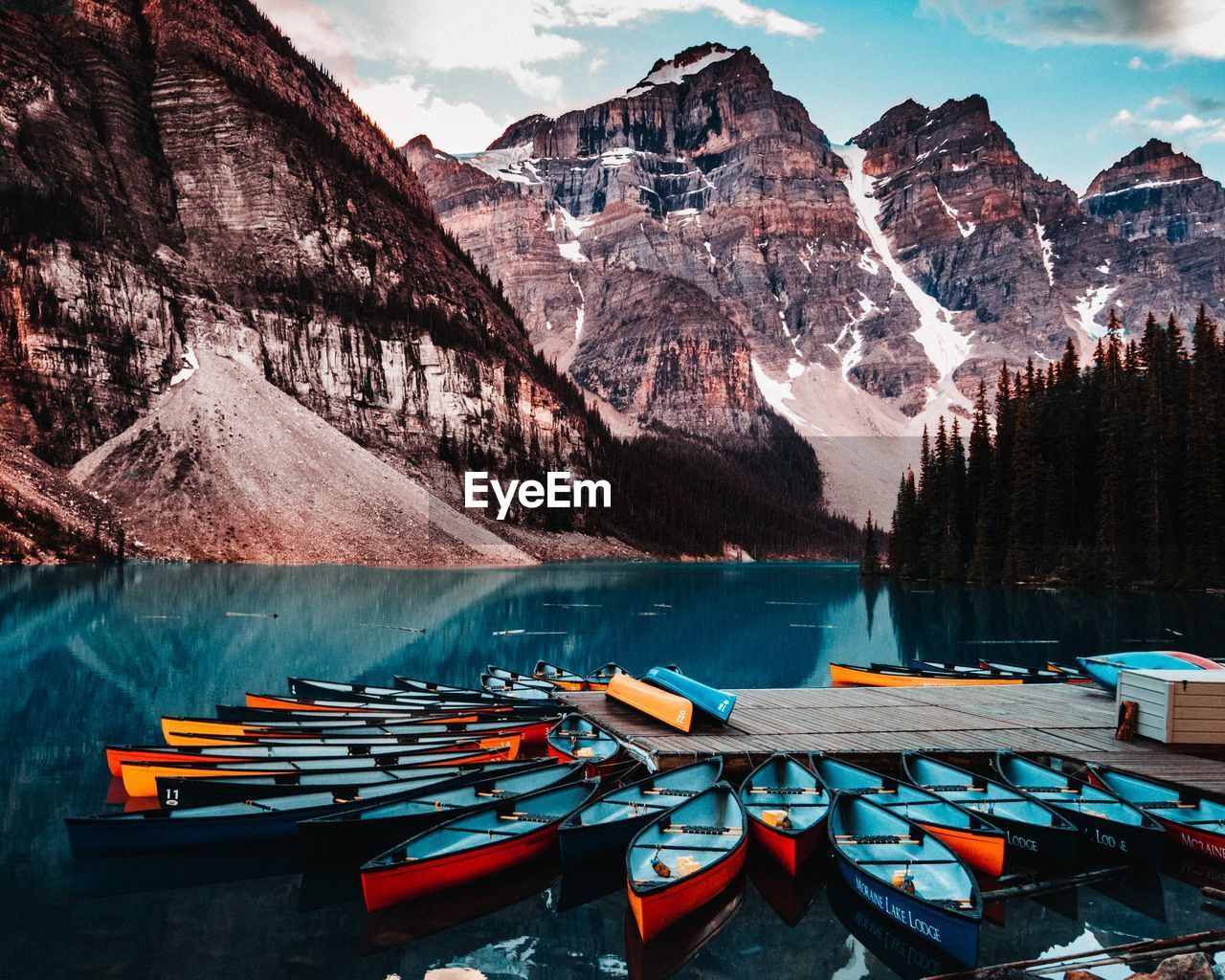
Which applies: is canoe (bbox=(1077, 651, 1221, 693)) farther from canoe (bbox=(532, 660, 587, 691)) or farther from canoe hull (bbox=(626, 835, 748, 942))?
canoe (bbox=(532, 660, 587, 691))

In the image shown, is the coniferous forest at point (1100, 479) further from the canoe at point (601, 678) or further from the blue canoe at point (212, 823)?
the blue canoe at point (212, 823)

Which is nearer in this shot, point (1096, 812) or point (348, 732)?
point (1096, 812)

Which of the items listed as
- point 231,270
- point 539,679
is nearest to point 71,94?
point 231,270

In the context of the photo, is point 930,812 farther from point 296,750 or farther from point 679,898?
point 296,750

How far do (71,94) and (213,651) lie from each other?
407ft

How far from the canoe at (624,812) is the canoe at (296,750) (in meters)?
4.45

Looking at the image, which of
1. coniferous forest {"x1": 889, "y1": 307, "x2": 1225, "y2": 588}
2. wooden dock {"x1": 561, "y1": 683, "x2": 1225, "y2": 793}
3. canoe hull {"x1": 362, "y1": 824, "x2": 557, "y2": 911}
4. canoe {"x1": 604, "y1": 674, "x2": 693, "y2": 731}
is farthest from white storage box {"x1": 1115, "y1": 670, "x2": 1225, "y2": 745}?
coniferous forest {"x1": 889, "y1": 307, "x2": 1225, "y2": 588}

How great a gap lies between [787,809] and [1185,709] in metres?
10.4

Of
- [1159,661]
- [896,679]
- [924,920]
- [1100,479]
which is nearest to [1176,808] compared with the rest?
[924,920]

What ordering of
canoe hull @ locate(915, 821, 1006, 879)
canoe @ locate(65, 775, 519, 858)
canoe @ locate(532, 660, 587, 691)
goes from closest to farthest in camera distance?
canoe hull @ locate(915, 821, 1006, 879)
canoe @ locate(65, 775, 519, 858)
canoe @ locate(532, 660, 587, 691)

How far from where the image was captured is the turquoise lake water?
11.9 metres

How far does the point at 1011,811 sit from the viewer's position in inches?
617

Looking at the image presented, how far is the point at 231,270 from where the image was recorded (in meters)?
130

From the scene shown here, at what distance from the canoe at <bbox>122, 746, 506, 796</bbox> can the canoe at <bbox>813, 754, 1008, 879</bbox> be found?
311 inches
